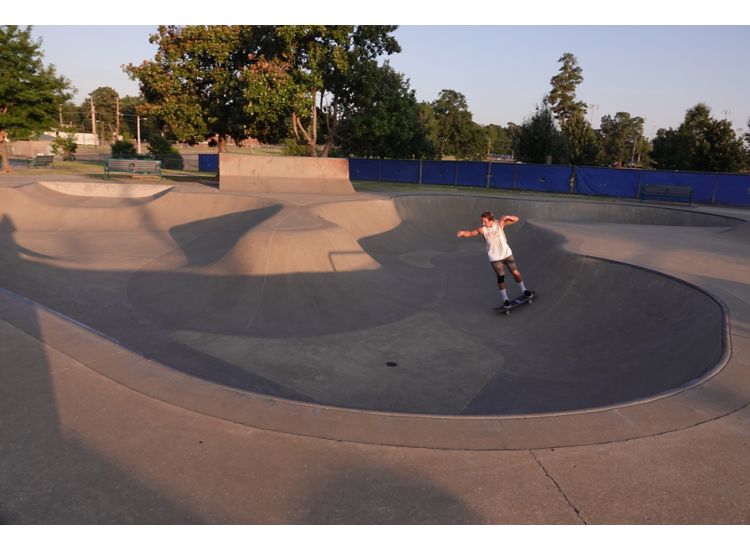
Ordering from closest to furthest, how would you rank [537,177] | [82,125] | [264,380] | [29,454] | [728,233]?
[29,454]
[264,380]
[728,233]
[537,177]
[82,125]

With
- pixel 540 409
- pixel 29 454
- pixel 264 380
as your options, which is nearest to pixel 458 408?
pixel 540 409

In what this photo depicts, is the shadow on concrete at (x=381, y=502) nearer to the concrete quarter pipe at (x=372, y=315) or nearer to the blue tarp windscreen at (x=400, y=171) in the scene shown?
the concrete quarter pipe at (x=372, y=315)

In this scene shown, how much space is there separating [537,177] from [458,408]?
2661cm

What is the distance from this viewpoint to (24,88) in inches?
1073

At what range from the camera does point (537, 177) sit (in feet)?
98.3

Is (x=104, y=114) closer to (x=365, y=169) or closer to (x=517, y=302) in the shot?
(x=365, y=169)

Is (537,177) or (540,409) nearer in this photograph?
(540,409)

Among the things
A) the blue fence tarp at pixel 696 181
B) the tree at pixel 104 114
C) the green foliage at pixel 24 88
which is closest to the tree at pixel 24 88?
the green foliage at pixel 24 88

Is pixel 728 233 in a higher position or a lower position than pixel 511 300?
higher

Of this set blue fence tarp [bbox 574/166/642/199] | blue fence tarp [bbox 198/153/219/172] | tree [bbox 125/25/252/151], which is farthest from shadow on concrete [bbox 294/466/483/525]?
blue fence tarp [bbox 198/153/219/172]

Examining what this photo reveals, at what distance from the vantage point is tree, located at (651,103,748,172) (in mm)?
35812

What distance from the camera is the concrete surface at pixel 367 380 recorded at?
2928 mm

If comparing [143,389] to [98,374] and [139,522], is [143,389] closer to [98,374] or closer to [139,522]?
[98,374]

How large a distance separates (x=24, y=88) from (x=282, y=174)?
52.7 ft
